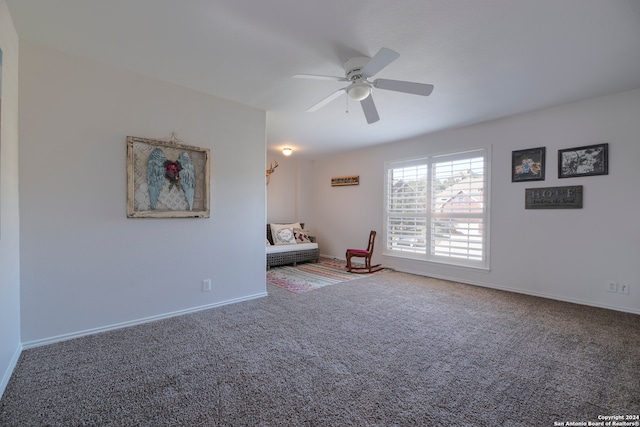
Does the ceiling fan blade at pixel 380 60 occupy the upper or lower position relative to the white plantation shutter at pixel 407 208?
upper

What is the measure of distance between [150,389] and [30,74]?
267 centimetres

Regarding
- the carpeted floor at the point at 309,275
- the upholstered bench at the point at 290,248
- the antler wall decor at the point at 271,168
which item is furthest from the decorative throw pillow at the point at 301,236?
the antler wall decor at the point at 271,168

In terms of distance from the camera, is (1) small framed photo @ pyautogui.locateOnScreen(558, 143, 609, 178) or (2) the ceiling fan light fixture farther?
(1) small framed photo @ pyautogui.locateOnScreen(558, 143, 609, 178)

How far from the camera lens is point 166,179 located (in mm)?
2955

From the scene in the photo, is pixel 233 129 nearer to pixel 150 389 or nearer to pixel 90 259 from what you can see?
pixel 90 259

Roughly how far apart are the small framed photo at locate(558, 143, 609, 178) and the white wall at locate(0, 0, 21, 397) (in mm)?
5451

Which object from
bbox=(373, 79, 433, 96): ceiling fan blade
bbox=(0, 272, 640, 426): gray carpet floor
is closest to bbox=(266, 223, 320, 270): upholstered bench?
bbox=(0, 272, 640, 426): gray carpet floor

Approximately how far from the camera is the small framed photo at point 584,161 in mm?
3275

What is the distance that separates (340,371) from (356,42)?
2.53 metres

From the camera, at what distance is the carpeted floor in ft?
14.2

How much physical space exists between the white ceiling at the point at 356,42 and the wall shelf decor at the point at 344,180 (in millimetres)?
2821

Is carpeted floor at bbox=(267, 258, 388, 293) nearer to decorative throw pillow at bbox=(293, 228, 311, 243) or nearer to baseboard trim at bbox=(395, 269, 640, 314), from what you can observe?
decorative throw pillow at bbox=(293, 228, 311, 243)

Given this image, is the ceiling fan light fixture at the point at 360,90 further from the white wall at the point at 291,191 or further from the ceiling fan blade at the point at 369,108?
the white wall at the point at 291,191

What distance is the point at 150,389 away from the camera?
5.94 feet
